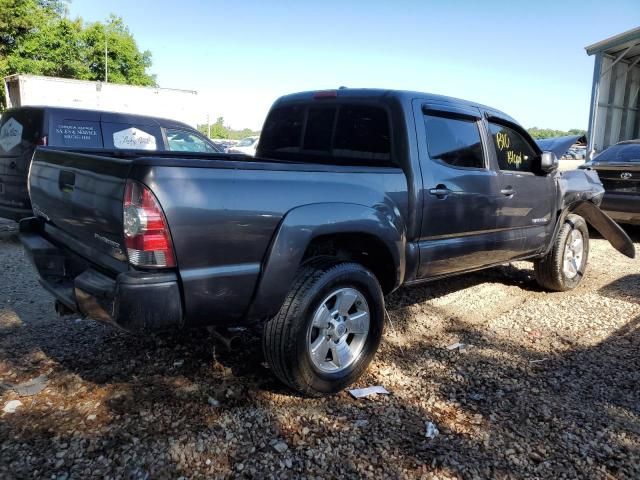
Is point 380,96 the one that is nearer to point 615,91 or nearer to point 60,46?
point 615,91

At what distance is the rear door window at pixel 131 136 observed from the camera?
712 centimetres

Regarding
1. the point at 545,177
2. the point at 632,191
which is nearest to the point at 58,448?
the point at 545,177

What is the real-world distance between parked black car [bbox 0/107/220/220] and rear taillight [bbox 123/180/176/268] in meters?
4.49

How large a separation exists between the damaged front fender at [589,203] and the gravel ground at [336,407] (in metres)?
1.44

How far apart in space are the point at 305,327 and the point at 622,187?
23.4 feet

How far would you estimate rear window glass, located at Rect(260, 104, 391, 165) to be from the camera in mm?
3730

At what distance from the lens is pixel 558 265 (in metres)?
5.34

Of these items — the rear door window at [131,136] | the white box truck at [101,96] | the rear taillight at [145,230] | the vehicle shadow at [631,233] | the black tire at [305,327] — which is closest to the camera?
the rear taillight at [145,230]

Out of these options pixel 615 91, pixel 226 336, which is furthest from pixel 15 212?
pixel 615 91

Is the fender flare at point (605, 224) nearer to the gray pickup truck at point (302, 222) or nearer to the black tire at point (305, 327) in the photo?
the gray pickup truck at point (302, 222)

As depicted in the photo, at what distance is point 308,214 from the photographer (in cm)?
285

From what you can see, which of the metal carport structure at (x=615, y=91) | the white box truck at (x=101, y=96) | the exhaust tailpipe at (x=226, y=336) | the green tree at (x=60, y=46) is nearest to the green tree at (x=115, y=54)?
the green tree at (x=60, y=46)

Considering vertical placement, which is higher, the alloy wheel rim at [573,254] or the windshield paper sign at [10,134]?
the windshield paper sign at [10,134]

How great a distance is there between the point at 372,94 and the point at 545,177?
7.28 feet
